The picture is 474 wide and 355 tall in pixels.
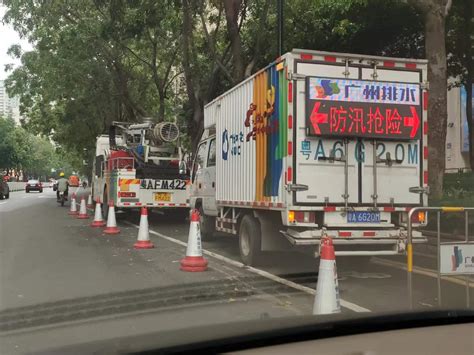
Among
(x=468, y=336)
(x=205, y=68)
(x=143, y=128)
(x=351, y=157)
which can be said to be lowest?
(x=468, y=336)

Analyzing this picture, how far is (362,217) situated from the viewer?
7.87m

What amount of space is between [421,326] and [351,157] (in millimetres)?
5428

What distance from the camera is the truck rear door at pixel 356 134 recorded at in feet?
25.2

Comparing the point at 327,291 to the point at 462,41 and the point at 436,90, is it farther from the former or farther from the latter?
the point at 462,41

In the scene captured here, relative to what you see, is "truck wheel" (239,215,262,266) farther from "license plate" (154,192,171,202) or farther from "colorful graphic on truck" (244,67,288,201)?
"license plate" (154,192,171,202)

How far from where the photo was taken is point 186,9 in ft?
57.1

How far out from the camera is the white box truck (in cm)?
767

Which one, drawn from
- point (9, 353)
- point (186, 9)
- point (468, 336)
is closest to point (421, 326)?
point (468, 336)

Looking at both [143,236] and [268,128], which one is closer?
[268,128]

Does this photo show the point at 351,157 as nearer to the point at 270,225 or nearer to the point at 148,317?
the point at 270,225

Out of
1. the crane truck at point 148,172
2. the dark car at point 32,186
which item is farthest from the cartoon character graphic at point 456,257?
the dark car at point 32,186

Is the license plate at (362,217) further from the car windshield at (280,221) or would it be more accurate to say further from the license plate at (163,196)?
the license plate at (163,196)

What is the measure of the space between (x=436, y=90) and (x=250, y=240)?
604cm

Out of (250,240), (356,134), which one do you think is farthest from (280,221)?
(356,134)
